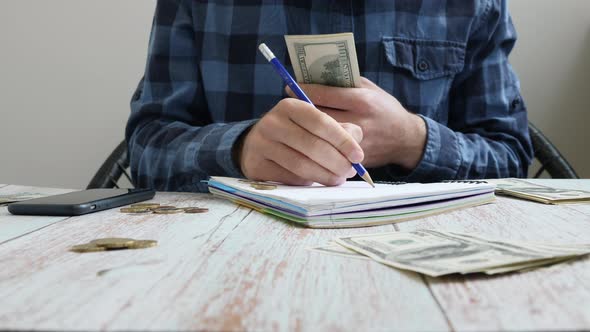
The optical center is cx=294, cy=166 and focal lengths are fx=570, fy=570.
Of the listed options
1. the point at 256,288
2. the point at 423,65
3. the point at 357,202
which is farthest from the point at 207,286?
the point at 423,65

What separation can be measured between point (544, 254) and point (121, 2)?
1.94 metres

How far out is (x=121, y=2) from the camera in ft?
6.84

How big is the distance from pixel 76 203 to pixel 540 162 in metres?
1.33

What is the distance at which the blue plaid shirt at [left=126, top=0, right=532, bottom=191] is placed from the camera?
4.26ft

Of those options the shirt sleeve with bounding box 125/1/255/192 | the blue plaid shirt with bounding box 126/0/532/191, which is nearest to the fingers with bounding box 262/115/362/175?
the shirt sleeve with bounding box 125/1/255/192

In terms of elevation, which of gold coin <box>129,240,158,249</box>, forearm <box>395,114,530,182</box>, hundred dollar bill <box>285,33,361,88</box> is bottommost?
forearm <box>395,114,530,182</box>

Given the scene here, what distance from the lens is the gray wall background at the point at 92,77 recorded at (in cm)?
197

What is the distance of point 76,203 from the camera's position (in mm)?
763

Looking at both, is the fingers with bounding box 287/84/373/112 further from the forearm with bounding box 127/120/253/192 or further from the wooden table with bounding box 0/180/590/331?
the wooden table with bounding box 0/180/590/331

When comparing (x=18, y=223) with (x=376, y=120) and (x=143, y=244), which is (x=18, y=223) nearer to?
(x=143, y=244)

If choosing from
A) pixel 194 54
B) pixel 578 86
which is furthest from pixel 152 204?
pixel 578 86

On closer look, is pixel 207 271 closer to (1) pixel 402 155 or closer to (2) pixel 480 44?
(1) pixel 402 155

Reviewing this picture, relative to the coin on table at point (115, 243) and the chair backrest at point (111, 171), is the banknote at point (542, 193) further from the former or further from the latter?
the chair backrest at point (111, 171)

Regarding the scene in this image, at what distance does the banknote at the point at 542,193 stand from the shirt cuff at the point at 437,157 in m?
0.13
